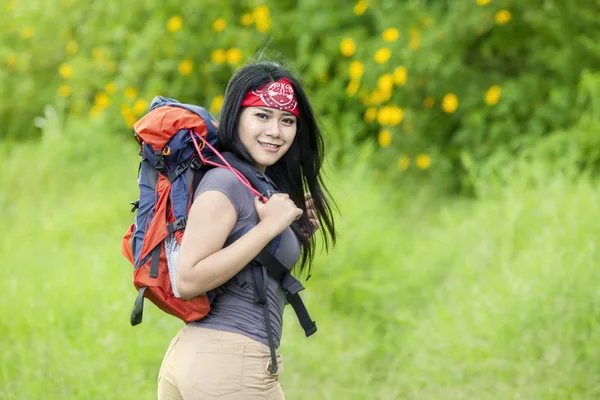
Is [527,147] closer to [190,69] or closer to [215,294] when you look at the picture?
[190,69]

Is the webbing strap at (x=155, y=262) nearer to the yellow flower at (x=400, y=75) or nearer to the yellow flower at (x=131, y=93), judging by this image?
the yellow flower at (x=400, y=75)

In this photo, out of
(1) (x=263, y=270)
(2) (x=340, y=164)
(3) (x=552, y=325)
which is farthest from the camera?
(2) (x=340, y=164)

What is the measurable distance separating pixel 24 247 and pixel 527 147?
3251 millimetres

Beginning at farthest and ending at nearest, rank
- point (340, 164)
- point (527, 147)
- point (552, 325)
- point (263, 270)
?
point (340, 164) → point (527, 147) → point (552, 325) → point (263, 270)

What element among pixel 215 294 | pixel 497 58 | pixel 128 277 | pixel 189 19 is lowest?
pixel 128 277

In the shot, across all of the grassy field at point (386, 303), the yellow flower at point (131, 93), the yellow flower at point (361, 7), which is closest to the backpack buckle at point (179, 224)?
the grassy field at point (386, 303)

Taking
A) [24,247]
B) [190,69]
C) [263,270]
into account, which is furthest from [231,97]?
[190,69]

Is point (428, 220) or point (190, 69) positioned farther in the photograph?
point (190, 69)

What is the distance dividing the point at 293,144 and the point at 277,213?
0.44 m

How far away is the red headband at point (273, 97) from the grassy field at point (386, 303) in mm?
1735

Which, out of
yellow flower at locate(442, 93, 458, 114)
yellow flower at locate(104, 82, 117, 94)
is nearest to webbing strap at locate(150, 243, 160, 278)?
yellow flower at locate(442, 93, 458, 114)

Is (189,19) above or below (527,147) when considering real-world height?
above

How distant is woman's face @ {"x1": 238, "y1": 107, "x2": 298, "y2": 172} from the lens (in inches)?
97.2

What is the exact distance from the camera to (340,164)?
6492 millimetres
